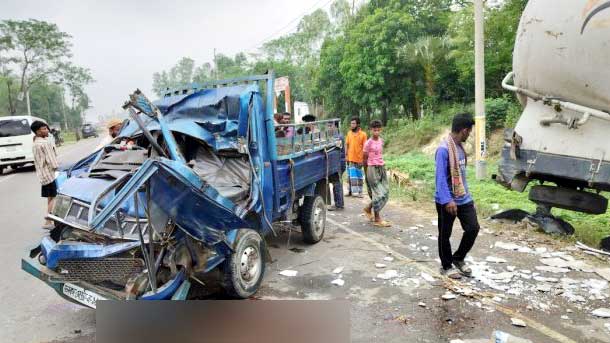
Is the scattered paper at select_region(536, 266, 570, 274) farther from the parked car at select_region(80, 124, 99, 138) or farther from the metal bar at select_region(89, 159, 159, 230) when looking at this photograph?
the parked car at select_region(80, 124, 99, 138)

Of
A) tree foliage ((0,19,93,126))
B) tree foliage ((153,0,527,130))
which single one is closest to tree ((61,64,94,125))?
tree foliage ((0,19,93,126))

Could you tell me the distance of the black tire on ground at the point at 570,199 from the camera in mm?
5246

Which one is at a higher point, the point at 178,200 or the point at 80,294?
the point at 178,200

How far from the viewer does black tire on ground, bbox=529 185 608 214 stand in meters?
5.25

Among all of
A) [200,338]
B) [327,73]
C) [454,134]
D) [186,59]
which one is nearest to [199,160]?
[454,134]

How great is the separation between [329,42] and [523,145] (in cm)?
2073

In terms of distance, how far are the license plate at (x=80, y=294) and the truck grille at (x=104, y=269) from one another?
8 centimetres

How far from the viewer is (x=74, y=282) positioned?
3.45m

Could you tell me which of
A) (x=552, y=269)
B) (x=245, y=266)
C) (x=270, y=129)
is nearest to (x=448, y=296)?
(x=552, y=269)

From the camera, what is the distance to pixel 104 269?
3396mm

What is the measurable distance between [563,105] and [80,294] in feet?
17.1

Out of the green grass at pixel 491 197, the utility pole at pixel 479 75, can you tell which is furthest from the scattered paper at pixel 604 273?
the utility pole at pixel 479 75

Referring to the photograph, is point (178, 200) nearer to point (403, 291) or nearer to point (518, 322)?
point (403, 291)

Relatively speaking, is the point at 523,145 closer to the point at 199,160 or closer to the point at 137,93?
the point at 199,160
